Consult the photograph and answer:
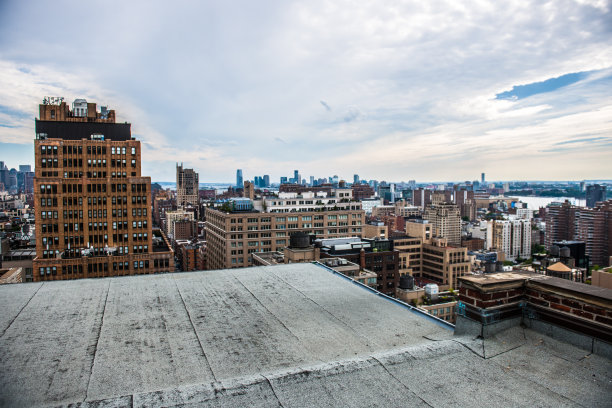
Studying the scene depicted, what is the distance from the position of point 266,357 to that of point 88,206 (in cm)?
6314

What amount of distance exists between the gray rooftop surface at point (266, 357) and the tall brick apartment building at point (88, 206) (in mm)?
50391

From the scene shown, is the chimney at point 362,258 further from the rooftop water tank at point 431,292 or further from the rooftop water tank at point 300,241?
the rooftop water tank at point 300,241

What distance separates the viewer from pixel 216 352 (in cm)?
1155

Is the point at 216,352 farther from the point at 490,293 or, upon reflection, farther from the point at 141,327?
the point at 490,293

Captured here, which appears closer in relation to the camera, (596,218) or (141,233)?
(141,233)

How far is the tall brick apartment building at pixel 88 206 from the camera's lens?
2468 inches

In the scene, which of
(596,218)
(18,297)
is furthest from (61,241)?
(596,218)

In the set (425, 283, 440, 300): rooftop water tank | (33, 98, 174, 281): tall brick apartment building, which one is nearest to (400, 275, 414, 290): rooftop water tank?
(425, 283, 440, 300): rooftop water tank

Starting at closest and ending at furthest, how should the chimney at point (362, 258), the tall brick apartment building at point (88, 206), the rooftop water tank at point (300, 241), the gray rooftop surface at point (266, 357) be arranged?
the gray rooftop surface at point (266, 357), the rooftop water tank at point (300, 241), the tall brick apartment building at point (88, 206), the chimney at point (362, 258)

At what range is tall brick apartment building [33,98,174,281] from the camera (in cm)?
6269

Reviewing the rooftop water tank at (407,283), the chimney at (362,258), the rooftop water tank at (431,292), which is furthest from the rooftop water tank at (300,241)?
the rooftop water tank at (431,292)

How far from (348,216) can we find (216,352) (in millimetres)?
98087

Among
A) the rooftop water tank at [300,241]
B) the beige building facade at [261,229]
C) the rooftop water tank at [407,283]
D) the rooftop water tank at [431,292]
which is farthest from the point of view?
the beige building facade at [261,229]

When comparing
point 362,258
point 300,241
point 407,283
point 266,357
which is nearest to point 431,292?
point 407,283
